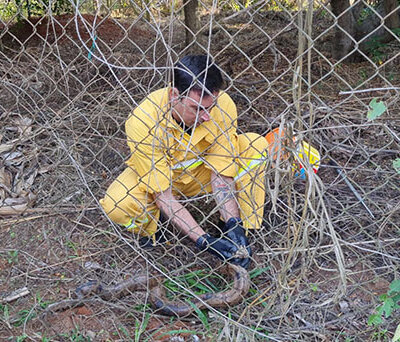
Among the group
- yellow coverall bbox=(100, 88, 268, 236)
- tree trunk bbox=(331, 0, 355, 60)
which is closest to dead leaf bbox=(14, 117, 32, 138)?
yellow coverall bbox=(100, 88, 268, 236)

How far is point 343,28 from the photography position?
400cm

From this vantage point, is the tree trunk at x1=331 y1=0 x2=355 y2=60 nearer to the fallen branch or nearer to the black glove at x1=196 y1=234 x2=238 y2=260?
the black glove at x1=196 y1=234 x2=238 y2=260

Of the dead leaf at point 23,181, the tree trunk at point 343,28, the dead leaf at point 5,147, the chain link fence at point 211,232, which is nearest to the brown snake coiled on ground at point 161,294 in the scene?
the chain link fence at point 211,232

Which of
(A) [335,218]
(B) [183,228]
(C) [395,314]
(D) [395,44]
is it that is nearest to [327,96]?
(D) [395,44]

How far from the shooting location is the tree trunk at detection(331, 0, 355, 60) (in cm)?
393

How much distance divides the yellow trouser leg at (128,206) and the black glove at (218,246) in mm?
297

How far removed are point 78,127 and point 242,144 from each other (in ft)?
4.25

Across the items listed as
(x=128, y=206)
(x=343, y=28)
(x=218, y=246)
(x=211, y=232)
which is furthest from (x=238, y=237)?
(x=343, y=28)

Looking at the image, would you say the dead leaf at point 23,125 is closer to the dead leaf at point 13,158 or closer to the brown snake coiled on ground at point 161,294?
the dead leaf at point 13,158

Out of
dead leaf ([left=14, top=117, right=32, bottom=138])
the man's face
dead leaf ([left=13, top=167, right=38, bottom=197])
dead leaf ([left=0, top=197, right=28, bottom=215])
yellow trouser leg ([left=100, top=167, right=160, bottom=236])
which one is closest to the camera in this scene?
the man's face

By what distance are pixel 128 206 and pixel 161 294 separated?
51 cm

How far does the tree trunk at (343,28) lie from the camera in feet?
12.9

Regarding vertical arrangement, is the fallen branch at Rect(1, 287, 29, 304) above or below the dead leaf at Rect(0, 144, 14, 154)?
below

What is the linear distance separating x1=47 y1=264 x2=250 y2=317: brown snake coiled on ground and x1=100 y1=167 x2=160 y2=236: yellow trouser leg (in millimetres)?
327
